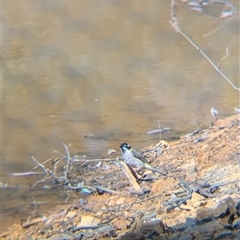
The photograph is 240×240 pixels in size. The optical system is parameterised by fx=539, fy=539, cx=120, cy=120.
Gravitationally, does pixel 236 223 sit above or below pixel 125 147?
above

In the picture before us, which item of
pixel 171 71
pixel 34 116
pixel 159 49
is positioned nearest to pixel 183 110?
pixel 171 71

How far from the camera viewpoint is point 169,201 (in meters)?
1.87

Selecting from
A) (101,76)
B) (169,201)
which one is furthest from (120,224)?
(101,76)

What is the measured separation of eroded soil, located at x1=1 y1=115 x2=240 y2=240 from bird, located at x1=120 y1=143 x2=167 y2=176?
34 mm

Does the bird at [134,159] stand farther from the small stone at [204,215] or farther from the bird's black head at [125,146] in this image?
the small stone at [204,215]

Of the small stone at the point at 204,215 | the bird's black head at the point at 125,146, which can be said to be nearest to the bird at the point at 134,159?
the bird's black head at the point at 125,146

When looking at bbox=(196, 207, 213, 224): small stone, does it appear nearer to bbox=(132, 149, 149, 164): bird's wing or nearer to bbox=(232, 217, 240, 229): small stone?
bbox=(232, 217, 240, 229): small stone

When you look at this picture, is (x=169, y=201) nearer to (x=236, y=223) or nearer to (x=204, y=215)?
(x=204, y=215)

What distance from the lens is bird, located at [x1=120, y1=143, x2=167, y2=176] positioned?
7.16 ft

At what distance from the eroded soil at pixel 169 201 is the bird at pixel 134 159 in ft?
0.11

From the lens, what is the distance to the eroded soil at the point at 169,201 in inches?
65.2

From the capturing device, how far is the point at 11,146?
7.86 feet

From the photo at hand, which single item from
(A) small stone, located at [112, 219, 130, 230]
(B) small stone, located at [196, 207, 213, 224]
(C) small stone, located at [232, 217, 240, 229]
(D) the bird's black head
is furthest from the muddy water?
(C) small stone, located at [232, 217, 240, 229]

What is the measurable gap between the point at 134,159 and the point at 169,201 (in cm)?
37
